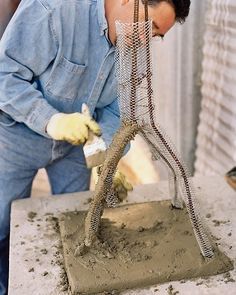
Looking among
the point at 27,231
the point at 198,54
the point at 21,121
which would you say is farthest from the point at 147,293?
the point at 198,54

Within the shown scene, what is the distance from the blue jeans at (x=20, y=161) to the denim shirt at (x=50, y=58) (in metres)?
0.09

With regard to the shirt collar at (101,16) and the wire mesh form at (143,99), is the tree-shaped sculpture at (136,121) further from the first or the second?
the shirt collar at (101,16)

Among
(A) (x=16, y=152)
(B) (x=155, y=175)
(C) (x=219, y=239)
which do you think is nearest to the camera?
(C) (x=219, y=239)

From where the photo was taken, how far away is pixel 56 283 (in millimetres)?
1183

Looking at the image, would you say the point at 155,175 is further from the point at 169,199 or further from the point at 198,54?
the point at 169,199

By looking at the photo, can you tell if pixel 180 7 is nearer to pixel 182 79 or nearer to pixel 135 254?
pixel 135 254

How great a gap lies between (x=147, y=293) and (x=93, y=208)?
0.28 meters

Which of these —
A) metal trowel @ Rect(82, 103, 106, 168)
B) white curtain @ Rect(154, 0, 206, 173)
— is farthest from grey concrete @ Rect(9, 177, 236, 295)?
white curtain @ Rect(154, 0, 206, 173)

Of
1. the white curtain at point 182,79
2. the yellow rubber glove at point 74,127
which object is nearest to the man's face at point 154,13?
the yellow rubber glove at point 74,127

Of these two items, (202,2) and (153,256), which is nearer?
(153,256)

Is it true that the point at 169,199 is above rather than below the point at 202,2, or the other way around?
below

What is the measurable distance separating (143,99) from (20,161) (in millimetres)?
597

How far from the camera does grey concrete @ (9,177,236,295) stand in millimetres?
1155

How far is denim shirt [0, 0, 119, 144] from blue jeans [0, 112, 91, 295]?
0.09m
